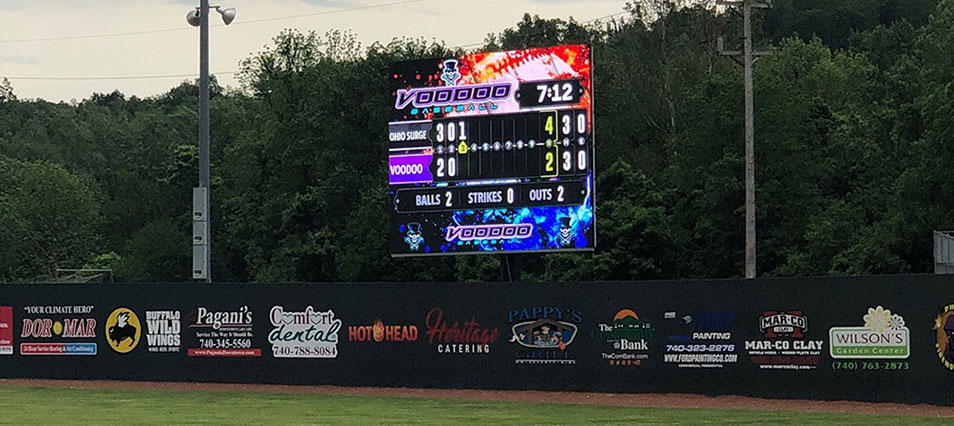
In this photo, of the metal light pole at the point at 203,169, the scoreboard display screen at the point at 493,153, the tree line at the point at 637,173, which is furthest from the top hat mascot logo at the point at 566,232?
the tree line at the point at 637,173

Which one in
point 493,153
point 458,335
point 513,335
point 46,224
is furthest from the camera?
point 46,224

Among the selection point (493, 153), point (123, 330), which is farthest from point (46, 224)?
point (493, 153)

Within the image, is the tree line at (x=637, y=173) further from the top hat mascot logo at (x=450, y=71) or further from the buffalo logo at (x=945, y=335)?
the buffalo logo at (x=945, y=335)

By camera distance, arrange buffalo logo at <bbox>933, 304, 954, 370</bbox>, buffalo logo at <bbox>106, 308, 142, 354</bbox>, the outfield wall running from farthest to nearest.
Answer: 1. buffalo logo at <bbox>106, 308, 142, 354</bbox>
2. the outfield wall
3. buffalo logo at <bbox>933, 304, 954, 370</bbox>

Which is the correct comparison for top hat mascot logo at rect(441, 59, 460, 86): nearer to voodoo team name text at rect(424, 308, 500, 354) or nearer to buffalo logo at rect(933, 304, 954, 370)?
voodoo team name text at rect(424, 308, 500, 354)

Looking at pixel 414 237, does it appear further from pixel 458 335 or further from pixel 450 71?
pixel 450 71

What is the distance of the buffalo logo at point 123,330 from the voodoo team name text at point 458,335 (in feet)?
22.7

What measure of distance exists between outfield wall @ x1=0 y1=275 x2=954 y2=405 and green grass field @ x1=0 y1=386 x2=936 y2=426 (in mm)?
1804

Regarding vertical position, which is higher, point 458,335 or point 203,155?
point 203,155

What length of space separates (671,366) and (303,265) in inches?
1383

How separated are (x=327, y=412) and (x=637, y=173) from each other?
32045 millimetres

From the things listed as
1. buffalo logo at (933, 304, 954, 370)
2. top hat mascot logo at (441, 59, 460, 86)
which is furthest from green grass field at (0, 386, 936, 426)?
top hat mascot logo at (441, 59, 460, 86)

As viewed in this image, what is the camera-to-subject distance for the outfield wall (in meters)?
22.1

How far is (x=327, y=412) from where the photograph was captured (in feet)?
73.3
